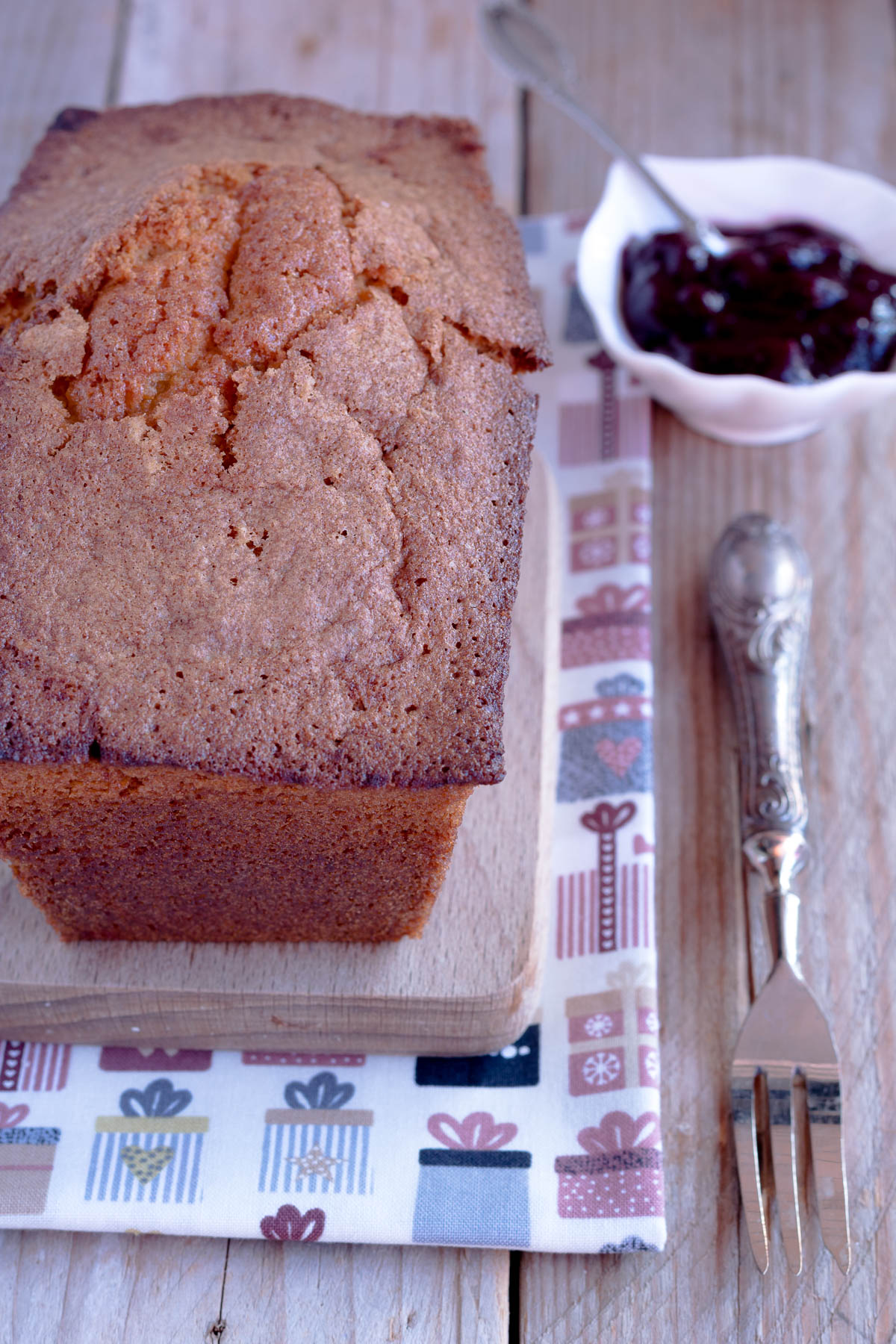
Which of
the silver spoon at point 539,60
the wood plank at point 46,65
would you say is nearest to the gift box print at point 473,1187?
the silver spoon at point 539,60

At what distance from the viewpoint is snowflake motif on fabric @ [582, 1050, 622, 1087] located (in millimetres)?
1507

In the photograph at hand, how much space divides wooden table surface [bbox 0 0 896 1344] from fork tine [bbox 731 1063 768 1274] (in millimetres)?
42

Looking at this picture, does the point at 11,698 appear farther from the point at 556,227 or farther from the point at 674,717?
the point at 556,227

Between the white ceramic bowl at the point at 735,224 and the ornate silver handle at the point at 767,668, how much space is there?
0.19 meters

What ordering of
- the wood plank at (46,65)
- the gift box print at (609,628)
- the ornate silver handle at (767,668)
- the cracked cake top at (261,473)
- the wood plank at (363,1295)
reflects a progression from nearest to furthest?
the cracked cake top at (261,473), the wood plank at (363,1295), the ornate silver handle at (767,668), the gift box print at (609,628), the wood plank at (46,65)

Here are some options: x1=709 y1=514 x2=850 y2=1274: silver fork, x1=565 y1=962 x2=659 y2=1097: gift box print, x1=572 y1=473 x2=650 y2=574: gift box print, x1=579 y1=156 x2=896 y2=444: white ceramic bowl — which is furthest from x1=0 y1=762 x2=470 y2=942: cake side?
x1=579 y1=156 x2=896 y2=444: white ceramic bowl

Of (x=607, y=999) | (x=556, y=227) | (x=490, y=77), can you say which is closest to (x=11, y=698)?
(x=607, y=999)

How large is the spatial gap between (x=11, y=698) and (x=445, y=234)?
2.57 ft

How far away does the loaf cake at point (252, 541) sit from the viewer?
4.09 feet

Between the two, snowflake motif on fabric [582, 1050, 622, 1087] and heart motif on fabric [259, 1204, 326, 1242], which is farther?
snowflake motif on fabric [582, 1050, 622, 1087]

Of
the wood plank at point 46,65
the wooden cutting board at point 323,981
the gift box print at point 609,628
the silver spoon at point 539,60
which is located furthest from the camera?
the wood plank at point 46,65

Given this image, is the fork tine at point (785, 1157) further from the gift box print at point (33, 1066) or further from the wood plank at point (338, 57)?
the wood plank at point (338, 57)

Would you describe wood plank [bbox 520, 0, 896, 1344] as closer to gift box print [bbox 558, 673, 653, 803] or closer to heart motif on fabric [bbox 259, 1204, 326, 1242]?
gift box print [bbox 558, 673, 653, 803]

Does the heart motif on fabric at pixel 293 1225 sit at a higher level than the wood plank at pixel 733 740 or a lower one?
lower
